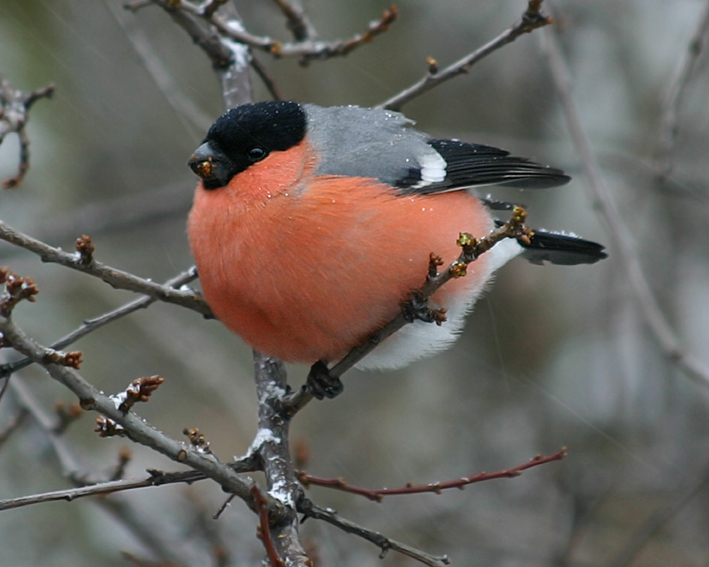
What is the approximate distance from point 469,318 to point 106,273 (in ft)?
13.1

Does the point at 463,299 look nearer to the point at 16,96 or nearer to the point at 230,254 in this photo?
the point at 230,254

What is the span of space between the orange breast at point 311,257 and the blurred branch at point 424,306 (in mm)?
95

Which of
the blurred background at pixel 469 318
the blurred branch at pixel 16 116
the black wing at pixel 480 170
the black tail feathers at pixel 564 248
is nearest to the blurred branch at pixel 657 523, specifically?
the blurred background at pixel 469 318

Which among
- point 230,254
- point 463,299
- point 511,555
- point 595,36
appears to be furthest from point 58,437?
point 595,36

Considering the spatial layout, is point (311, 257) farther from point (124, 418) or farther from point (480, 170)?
point (124, 418)

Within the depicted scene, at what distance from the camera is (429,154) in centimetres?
355

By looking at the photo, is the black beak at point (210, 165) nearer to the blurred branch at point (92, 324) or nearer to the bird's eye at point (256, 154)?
the bird's eye at point (256, 154)

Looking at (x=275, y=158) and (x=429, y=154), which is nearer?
(x=275, y=158)

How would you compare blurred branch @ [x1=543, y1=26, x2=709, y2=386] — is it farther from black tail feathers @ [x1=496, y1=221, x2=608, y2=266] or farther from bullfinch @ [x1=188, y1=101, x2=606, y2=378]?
bullfinch @ [x1=188, y1=101, x2=606, y2=378]

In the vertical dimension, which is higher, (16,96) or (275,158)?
(16,96)

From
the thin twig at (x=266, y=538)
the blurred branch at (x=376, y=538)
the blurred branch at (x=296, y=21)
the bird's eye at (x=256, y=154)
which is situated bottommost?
the blurred branch at (x=376, y=538)

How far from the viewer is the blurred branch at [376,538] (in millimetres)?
2492

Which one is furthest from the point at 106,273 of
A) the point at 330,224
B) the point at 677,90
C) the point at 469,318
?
the point at 469,318

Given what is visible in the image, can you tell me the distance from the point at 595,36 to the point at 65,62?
3994 millimetres
